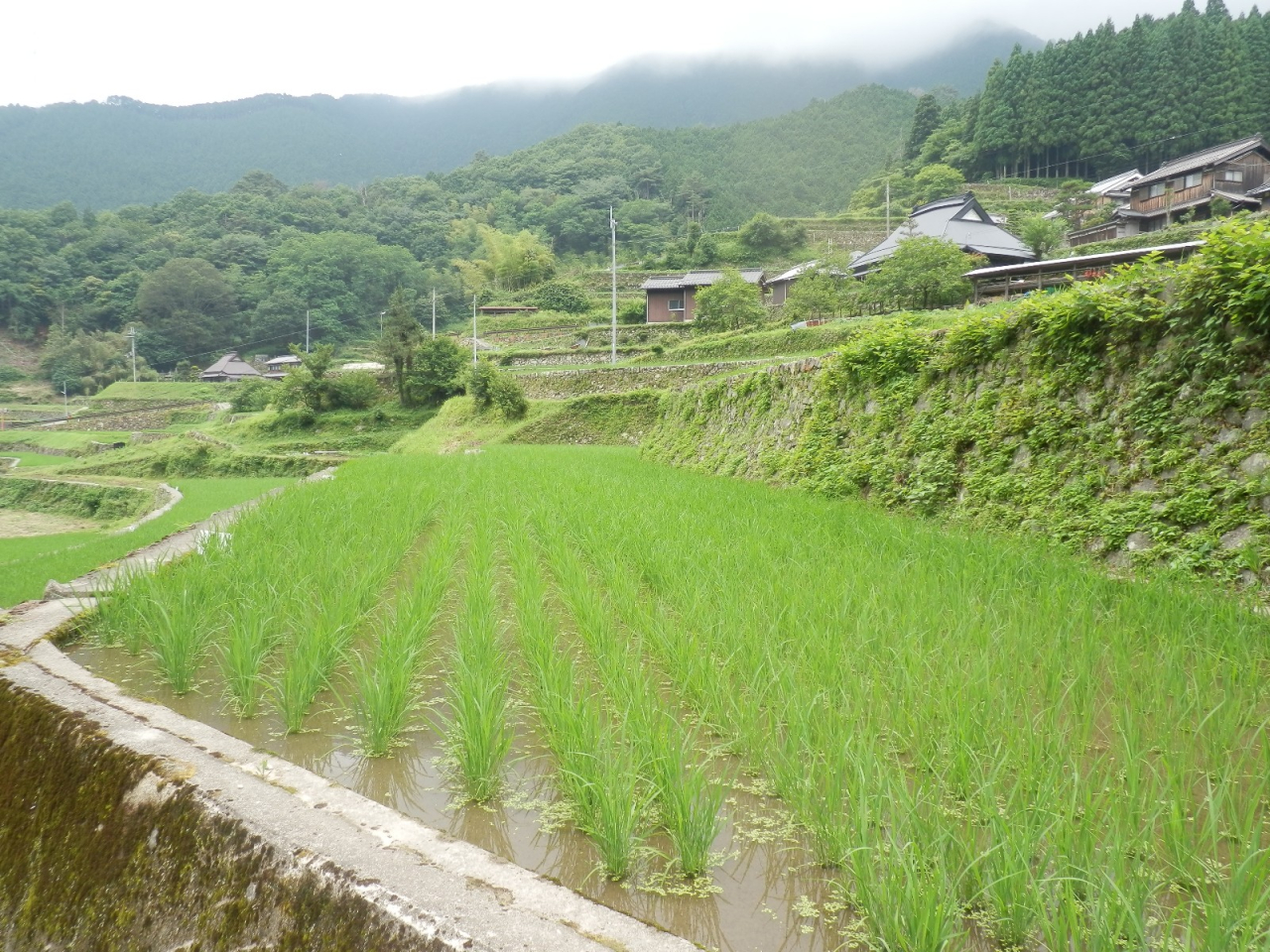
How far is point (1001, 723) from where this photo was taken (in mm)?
1820

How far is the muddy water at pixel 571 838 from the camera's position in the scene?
4.37 feet

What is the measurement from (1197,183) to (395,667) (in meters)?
42.5

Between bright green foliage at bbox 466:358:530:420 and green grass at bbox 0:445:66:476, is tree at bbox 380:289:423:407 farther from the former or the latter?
green grass at bbox 0:445:66:476

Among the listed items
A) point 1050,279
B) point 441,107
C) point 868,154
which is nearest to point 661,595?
point 1050,279

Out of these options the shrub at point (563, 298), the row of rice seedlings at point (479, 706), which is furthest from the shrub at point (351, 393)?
the row of rice seedlings at point (479, 706)

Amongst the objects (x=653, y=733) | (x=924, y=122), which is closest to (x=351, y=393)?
(x=653, y=733)

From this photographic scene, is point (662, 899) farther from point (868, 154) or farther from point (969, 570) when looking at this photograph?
point (868, 154)

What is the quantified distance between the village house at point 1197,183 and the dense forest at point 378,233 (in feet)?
91.6

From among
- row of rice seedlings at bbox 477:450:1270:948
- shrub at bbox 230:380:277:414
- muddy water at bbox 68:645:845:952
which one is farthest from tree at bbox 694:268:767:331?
muddy water at bbox 68:645:845:952

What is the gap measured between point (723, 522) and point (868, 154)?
3707 inches

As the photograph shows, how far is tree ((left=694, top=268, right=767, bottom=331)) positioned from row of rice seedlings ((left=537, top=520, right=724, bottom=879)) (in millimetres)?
31019

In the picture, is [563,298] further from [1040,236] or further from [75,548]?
[75,548]

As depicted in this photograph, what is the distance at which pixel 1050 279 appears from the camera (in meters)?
22.7

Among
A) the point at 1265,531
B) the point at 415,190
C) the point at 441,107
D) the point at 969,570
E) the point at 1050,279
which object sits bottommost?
the point at 969,570
